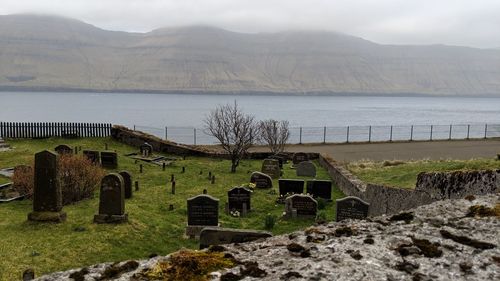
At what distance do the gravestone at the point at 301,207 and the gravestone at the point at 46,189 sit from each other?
708 centimetres

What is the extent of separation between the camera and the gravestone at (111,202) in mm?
13609

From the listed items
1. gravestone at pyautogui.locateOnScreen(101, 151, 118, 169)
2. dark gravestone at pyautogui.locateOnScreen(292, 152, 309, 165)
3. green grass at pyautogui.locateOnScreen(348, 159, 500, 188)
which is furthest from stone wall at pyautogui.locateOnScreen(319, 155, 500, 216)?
gravestone at pyautogui.locateOnScreen(101, 151, 118, 169)

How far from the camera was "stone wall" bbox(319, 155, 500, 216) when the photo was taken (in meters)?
8.21

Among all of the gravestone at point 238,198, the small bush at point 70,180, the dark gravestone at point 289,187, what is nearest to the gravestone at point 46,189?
the small bush at point 70,180

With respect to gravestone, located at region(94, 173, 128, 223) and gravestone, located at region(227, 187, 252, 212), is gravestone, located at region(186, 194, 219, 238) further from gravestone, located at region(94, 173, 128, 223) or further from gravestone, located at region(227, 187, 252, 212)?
gravestone, located at region(227, 187, 252, 212)

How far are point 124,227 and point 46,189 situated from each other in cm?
241

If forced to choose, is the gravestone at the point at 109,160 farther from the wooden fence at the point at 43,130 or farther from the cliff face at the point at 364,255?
the cliff face at the point at 364,255

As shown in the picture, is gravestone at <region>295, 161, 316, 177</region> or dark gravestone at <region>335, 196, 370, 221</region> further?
gravestone at <region>295, 161, 316, 177</region>

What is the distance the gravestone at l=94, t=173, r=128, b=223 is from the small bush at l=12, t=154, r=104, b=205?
9.91ft

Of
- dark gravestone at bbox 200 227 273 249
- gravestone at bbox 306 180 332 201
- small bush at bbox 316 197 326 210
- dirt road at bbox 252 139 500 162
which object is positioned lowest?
dirt road at bbox 252 139 500 162

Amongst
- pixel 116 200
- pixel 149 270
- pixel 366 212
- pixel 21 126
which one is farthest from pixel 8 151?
pixel 149 270

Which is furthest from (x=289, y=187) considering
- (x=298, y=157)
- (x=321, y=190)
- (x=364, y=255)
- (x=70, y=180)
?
(x=364, y=255)

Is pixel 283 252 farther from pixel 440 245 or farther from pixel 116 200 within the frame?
pixel 116 200

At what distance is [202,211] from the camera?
46.4 ft
